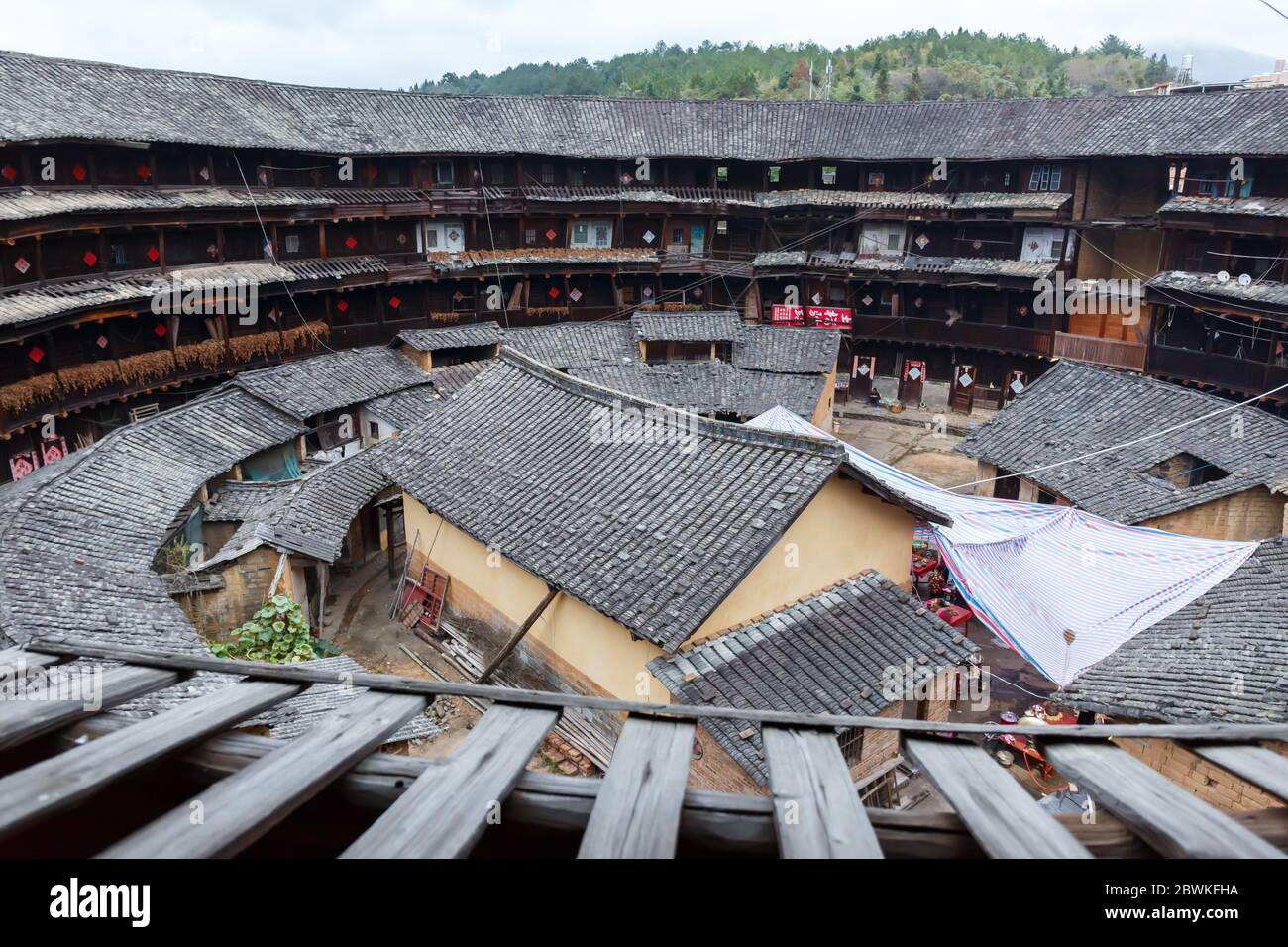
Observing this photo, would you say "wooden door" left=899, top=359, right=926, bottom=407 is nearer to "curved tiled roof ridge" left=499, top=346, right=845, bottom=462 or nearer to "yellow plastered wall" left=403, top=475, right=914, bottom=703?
"curved tiled roof ridge" left=499, top=346, right=845, bottom=462

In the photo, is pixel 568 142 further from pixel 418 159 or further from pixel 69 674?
pixel 69 674

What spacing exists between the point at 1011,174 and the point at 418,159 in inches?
1172

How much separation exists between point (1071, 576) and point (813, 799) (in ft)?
63.5

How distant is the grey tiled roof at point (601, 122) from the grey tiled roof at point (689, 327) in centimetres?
1034

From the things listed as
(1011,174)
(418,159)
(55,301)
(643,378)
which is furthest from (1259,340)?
(55,301)

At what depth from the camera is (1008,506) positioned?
2328 cm

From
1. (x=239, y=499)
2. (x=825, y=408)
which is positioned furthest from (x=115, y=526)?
(x=825, y=408)

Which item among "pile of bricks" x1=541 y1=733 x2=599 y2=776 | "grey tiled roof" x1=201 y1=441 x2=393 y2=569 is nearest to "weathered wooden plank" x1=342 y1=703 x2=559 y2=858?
"pile of bricks" x1=541 y1=733 x2=599 y2=776

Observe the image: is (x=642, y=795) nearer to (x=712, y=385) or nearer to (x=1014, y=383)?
(x=712, y=385)

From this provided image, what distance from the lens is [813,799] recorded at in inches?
113

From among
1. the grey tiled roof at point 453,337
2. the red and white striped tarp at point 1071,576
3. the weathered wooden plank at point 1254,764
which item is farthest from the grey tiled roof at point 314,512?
the weathered wooden plank at point 1254,764

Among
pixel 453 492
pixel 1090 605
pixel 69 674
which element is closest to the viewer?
pixel 69 674

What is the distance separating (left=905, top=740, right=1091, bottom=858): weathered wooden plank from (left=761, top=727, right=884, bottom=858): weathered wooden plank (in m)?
0.31

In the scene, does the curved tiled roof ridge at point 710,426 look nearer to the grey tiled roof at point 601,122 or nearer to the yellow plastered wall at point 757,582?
the yellow plastered wall at point 757,582
